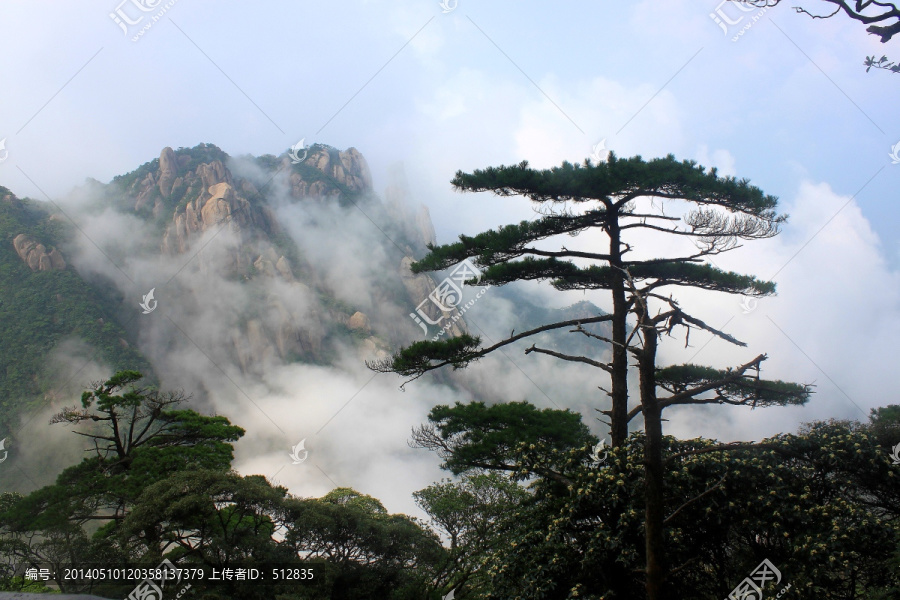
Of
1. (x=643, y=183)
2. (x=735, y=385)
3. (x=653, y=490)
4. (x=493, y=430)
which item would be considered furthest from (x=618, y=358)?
(x=493, y=430)

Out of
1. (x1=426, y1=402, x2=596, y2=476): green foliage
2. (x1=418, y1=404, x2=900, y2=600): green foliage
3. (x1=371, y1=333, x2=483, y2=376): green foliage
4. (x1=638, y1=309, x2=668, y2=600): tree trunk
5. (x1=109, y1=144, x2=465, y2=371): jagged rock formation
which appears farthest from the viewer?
(x1=109, y1=144, x2=465, y2=371): jagged rock formation

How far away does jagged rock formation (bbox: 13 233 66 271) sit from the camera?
46.4m

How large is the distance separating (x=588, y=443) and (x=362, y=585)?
5633 millimetres

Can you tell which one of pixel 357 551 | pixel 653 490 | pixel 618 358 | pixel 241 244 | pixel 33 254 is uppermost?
pixel 241 244

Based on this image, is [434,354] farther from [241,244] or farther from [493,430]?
[241,244]

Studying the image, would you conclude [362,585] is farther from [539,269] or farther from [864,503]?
[864,503]

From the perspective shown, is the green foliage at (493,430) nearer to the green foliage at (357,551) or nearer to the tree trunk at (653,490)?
the green foliage at (357,551)

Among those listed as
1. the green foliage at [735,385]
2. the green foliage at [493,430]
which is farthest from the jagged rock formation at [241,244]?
the green foliage at [735,385]

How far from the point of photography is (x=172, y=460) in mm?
12141

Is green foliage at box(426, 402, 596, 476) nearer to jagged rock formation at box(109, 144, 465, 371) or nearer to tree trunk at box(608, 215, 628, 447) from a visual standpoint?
tree trunk at box(608, 215, 628, 447)

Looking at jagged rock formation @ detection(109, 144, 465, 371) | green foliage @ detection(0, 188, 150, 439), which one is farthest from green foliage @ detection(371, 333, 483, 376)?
jagged rock formation @ detection(109, 144, 465, 371)

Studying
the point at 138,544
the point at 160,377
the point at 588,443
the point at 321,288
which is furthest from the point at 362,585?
the point at 321,288

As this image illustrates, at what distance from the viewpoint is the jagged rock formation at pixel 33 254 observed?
46438 millimetres

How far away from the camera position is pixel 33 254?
153 feet
